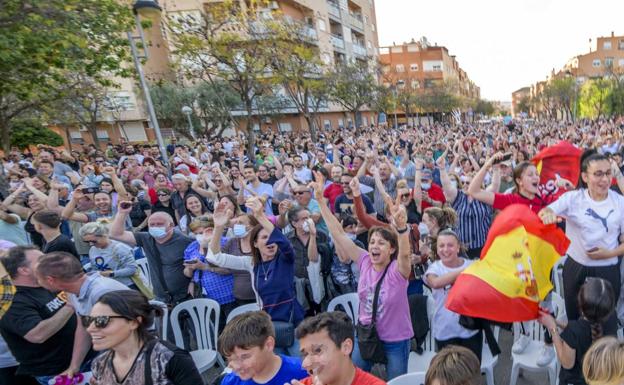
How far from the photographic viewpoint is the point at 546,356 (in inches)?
119

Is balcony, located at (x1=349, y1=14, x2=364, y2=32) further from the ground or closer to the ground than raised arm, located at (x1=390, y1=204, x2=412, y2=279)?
further from the ground

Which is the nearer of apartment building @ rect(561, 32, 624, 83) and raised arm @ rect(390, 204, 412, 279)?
raised arm @ rect(390, 204, 412, 279)

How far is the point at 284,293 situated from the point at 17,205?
485cm

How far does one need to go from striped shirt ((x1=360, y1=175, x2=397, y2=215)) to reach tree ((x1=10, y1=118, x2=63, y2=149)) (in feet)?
80.7

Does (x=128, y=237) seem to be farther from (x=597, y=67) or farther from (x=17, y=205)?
(x=597, y=67)

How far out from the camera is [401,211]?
2547 millimetres

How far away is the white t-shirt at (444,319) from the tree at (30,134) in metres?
27.3

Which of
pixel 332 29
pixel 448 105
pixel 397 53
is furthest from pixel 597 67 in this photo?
pixel 332 29

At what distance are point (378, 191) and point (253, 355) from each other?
439 cm

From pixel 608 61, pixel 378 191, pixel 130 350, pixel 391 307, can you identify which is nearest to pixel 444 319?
pixel 391 307

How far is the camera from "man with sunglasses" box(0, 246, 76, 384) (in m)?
2.51

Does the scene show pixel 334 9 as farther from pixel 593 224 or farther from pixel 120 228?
pixel 593 224

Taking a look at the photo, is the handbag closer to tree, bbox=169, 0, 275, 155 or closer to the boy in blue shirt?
the boy in blue shirt

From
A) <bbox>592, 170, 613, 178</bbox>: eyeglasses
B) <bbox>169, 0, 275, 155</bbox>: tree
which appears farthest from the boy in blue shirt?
<bbox>169, 0, 275, 155</bbox>: tree
